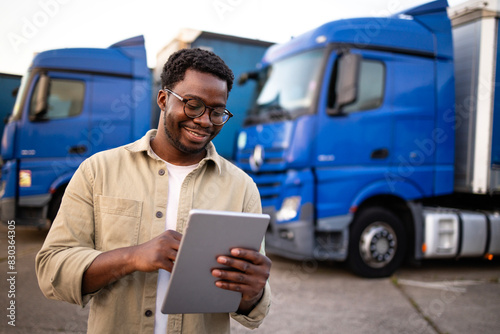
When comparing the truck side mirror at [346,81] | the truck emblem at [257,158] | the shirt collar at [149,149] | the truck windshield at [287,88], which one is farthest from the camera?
the truck emblem at [257,158]

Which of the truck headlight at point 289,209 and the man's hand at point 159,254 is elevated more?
the man's hand at point 159,254

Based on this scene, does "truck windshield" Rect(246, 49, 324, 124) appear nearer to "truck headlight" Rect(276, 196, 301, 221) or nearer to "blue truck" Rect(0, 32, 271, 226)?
"truck headlight" Rect(276, 196, 301, 221)

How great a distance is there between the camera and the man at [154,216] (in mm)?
1300

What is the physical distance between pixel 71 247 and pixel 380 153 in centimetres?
426

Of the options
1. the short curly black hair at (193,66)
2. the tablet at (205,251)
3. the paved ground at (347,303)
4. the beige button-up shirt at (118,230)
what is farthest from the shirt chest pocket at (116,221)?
the paved ground at (347,303)

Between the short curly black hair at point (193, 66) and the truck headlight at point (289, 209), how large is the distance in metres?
3.30

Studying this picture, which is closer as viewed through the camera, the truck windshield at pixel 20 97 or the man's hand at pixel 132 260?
the man's hand at pixel 132 260

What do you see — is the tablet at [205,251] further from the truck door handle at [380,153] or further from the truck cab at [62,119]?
the truck cab at [62,119]

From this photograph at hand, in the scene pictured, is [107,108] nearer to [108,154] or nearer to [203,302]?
[108,154]

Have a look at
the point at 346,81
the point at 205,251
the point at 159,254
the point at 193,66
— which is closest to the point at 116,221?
the point at 159,254

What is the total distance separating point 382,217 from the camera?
518cm

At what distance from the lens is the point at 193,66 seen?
154 cm

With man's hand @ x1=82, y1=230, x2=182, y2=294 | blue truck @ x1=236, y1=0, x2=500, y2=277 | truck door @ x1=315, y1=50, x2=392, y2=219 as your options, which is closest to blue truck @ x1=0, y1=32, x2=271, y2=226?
blue truck @ x1=236, y1=0, x2=500, y2=277

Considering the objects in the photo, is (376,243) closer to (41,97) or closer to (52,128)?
(52,128)
